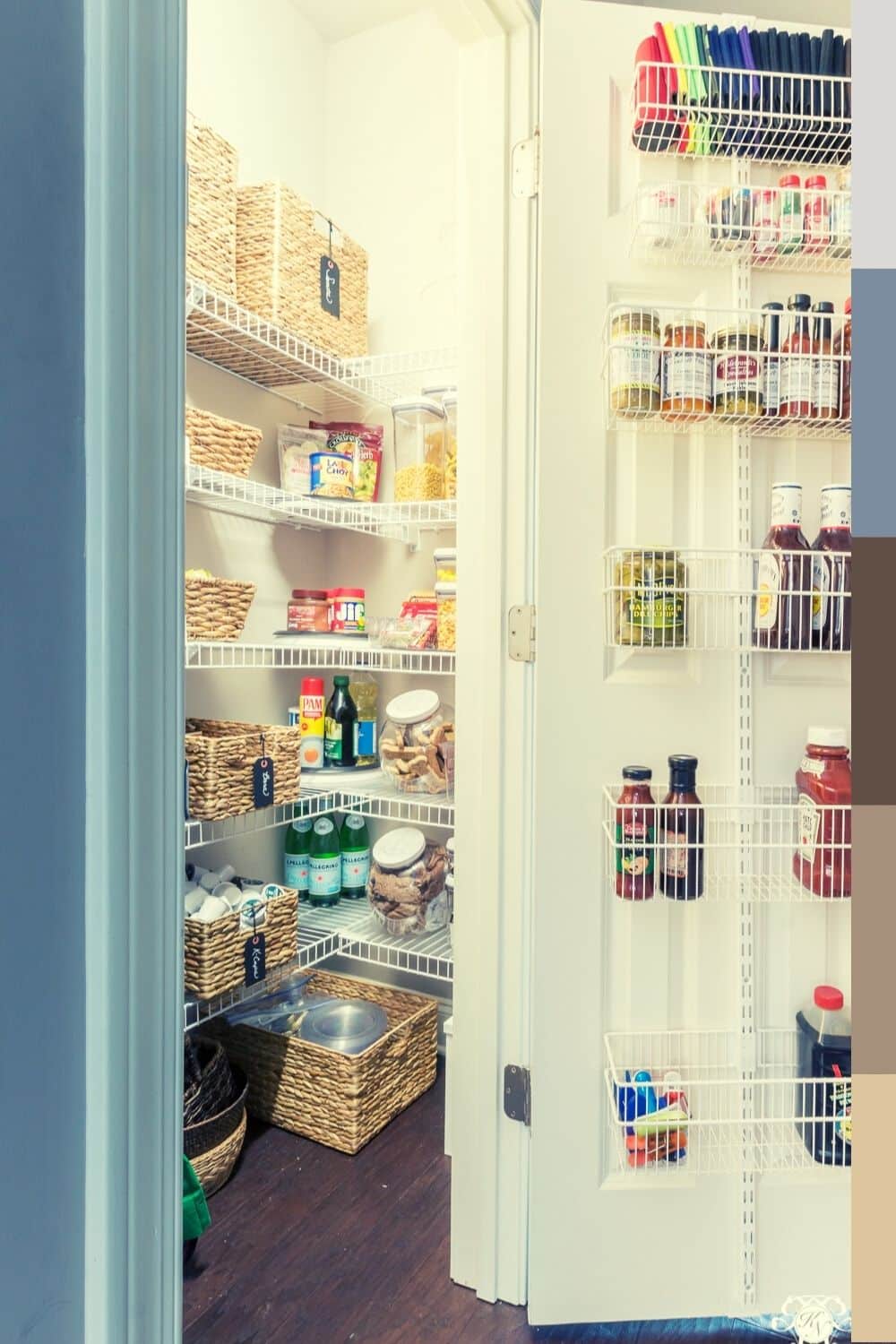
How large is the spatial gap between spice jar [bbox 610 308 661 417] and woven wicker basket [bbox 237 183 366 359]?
956 millimetres

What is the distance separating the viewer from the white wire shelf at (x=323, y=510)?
180 centimetres

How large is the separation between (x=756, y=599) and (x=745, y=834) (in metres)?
0.37

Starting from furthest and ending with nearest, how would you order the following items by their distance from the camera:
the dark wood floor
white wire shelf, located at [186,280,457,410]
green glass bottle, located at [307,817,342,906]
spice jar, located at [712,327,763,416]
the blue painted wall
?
green glass bottle, located at [307,817,342,906]
white wire shelf, located at [186,280,457,410]
the dark wood floor
spice jar, located at [712,327,763,416]
the blue painted wall

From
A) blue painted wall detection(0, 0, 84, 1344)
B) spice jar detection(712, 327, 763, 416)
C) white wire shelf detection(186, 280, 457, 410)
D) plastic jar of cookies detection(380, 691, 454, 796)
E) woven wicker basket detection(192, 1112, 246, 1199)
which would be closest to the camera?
blue painted wall detection(0, 0, 84, 1344)

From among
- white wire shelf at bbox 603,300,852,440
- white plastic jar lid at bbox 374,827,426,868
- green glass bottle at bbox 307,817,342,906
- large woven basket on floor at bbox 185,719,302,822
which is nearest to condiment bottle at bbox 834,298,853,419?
white wire shelf at bbox 603,300,852,440

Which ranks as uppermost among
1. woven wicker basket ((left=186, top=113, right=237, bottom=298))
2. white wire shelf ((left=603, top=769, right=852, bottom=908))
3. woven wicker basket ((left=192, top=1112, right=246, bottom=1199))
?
woven wicker basket ((left=186, top=113, right=237, bottom=298))

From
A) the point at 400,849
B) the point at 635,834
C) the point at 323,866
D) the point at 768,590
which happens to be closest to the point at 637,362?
the point at 768,590

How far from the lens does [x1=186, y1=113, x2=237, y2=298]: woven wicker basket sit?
5.33 feet

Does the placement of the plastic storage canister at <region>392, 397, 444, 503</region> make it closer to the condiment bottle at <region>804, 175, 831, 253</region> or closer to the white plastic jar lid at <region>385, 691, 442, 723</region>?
the white plastic jar lid at <region>385, 691, 442, 723</region>

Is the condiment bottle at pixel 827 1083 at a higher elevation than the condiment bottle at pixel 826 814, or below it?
below

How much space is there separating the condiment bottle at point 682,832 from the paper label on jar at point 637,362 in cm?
56

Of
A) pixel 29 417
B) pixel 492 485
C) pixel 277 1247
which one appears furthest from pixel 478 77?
pixel 277 1247

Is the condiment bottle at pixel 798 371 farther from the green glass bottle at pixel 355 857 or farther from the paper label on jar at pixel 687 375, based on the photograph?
the green glass bottle at pixel 355 857

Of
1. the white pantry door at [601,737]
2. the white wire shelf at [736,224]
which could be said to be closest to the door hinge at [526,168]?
the white pantry door at [601,737]
